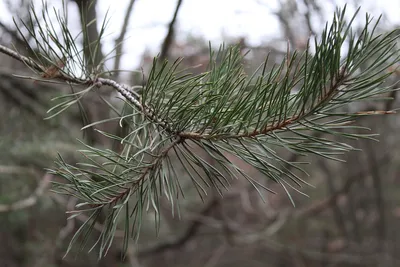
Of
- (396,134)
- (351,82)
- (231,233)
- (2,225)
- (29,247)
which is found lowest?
(29,247)

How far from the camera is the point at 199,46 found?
184 centimetres

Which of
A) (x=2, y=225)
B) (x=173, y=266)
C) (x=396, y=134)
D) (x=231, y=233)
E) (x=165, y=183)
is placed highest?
(x=396, y=134)

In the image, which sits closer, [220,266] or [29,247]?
[29,247]

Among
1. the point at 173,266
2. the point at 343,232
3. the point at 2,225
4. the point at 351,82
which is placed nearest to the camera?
the point at 351,82

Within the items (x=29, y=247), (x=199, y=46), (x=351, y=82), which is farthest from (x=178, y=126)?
(x=29, y=247)

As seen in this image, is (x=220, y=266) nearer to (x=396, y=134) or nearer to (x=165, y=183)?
(x=396, y=134)

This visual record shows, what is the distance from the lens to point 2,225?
68.6 inches

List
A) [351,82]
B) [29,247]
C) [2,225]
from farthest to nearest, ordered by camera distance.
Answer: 1. [29,247]
2. [2,225]
3. [351,82]

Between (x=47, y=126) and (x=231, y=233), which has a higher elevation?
(x=47, y=126)

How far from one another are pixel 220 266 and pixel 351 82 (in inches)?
161

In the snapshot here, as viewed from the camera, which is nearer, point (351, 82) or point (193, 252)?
point (351, 82)

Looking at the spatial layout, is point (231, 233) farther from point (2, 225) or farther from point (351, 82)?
point (351, 82)

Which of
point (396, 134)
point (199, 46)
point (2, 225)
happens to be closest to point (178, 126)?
point (199, 46)

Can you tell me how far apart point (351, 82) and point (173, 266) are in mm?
3761
